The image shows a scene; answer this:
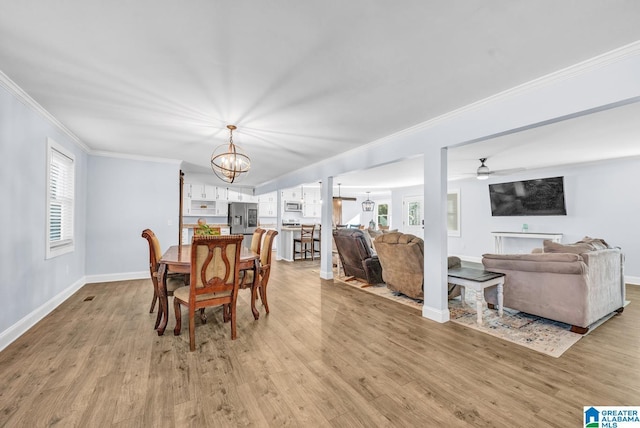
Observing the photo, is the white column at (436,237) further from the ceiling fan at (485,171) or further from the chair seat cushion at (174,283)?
the chair seat cushion at (174,283)

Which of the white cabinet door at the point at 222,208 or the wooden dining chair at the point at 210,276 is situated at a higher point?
the white cabinet door at the point at 222,208

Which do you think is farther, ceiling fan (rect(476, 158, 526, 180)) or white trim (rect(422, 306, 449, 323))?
ceiling fan (rect(476, 158, 526, 180))

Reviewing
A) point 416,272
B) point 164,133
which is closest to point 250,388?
point 416,272

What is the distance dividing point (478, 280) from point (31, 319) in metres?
4.89

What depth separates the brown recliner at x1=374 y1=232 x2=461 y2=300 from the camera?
358 centimetres

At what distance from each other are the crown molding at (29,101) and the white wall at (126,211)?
113 centimetres

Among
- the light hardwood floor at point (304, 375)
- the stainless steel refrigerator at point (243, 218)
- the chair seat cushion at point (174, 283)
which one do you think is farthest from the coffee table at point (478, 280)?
the stainless steel refrigerator at point (243, 218)

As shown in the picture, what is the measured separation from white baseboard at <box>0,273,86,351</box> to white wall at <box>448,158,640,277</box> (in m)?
8.85

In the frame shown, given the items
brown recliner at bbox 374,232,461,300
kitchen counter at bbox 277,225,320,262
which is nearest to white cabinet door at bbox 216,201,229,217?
kitchen counter at bbox 277,225,320,262

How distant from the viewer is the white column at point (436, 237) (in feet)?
10.3

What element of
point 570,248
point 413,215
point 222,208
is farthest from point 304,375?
point 413,215

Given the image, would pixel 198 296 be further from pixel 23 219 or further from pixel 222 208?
pixel 222 208

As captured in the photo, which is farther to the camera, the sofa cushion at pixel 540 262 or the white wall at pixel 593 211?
the white wall at pixel 593 211

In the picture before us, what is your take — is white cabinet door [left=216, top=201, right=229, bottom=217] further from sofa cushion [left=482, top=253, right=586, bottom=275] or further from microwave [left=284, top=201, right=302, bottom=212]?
sofa cushion [left=482, top=253, right=586, bottom=275]
